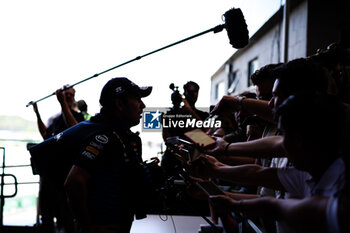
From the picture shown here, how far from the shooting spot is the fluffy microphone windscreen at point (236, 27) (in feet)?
6.46

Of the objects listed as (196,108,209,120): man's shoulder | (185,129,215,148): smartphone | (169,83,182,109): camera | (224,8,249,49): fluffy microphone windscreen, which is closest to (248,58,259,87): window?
(196,108,209,120): man's shoulder

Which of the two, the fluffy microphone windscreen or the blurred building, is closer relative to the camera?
the fluffy microphone windscreen

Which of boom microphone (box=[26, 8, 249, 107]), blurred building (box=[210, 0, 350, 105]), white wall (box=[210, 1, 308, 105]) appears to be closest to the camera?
boom microphone (box=[26, 8, 249, 107])

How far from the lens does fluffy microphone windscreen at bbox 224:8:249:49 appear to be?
1968mm

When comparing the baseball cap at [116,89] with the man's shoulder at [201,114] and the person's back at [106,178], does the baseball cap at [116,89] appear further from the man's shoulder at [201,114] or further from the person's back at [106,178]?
the man's shoulder at [201,114]

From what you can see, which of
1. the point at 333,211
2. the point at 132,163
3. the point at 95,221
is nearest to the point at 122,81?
the point at 132,163

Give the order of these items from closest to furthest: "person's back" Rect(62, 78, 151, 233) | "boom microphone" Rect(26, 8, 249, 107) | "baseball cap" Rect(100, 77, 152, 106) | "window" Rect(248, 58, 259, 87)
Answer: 1. "person's back" Rect(62, 78, 151, 233)
2. "baseball cap" Rect(100, 77, 152, 106)
3. "boom microphone" Rect(26, 8, 249, 107)
4. "window" Rect(248, 58, 259, 87)

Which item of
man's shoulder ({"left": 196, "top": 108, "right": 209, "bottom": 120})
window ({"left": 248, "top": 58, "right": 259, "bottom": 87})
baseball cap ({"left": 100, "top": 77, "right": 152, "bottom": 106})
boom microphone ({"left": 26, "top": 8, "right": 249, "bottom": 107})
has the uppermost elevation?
window ({"left": 248, "top": 58, "right": 259, "bottom": 87})

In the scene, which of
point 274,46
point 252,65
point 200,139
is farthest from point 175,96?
point 252,65

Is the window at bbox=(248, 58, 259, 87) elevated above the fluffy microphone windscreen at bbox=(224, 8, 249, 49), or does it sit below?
above

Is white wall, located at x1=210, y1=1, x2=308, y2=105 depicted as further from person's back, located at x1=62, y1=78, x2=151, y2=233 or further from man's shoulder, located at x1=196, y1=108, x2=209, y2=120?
person's back, located at x1=62, y1=78, x2=151, y2=233

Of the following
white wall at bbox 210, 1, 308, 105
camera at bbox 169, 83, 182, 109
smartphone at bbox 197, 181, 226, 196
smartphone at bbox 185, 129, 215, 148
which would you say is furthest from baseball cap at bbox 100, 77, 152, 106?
white wall at bbox 210, 1, 308, 105

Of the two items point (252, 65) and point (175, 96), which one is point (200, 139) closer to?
point (175, 96)

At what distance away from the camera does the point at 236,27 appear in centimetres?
198
